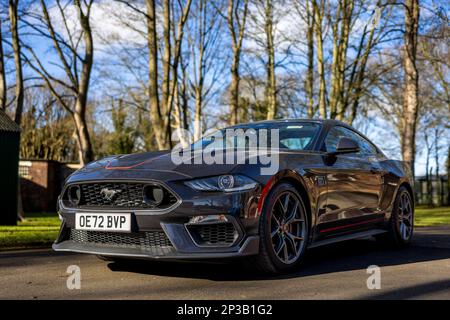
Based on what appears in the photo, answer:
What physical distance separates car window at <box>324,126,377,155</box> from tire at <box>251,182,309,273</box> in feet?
3.27

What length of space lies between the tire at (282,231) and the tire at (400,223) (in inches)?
79.4

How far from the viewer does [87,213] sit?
449 cm

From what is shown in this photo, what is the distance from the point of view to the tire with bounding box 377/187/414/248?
21.1 ft

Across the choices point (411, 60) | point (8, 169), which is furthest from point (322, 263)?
point (411, 60)

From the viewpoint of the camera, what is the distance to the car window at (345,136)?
18.5 ft

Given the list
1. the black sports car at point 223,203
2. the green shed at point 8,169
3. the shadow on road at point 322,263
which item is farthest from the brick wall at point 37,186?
the black sports car at point 223,203

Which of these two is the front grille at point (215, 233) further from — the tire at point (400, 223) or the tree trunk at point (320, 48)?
the tree trunk at point (320, 48)

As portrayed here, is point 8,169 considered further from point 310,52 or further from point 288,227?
point 310,52

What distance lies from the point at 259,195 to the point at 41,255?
300 centimetres

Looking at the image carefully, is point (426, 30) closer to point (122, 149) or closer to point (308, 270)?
point (308, 270)

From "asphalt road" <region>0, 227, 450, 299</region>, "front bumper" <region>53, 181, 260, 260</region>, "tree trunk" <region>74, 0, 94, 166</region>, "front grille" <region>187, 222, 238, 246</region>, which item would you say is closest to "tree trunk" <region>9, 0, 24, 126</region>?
"tree trunk" <region>74, 0, 94, 166</region>

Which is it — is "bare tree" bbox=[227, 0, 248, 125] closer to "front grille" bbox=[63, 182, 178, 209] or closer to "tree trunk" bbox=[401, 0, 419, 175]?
"tree trunk" bbox=[401, 0, 419, 175]

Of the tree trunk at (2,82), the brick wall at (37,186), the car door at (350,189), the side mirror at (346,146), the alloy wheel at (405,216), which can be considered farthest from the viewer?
the brick wall at (37,186)
